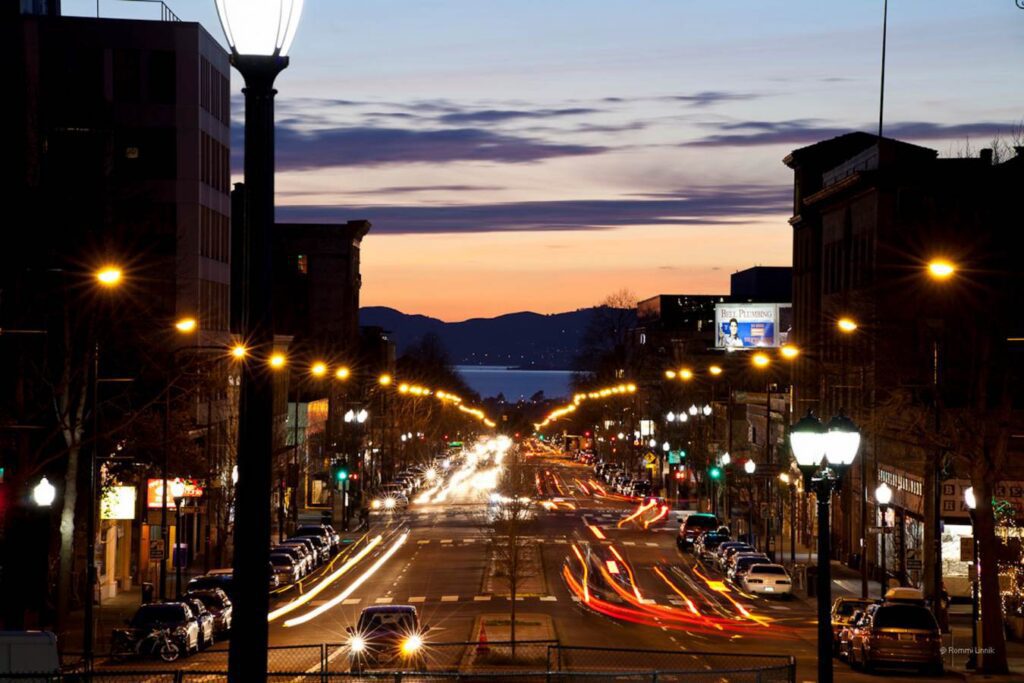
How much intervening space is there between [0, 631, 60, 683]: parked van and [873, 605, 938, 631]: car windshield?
72.3 ft

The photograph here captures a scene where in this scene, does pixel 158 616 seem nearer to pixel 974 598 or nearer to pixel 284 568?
pixel 974 598

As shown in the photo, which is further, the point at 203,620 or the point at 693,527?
the point at 693,527

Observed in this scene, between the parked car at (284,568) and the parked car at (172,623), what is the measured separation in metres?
19.1

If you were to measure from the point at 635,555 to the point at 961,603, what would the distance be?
21427mm

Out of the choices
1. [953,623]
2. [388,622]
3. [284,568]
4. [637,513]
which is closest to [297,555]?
[284,568]

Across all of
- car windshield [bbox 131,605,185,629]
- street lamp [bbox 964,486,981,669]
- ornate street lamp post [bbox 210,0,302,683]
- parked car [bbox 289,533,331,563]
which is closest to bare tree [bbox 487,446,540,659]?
parked car [bbox 289,533,331,563]

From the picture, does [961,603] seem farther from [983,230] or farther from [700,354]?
[700,354]

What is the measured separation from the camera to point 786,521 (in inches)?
3745

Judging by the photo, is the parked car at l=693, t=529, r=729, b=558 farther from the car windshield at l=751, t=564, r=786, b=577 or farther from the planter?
the planter

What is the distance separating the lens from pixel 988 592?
135 ft

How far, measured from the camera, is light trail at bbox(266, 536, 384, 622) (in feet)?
181

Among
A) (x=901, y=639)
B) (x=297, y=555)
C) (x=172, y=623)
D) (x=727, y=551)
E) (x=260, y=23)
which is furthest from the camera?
(x=727, y=551)

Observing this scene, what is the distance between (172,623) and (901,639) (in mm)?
17289

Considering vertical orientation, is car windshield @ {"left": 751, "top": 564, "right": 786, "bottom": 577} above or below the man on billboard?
below
